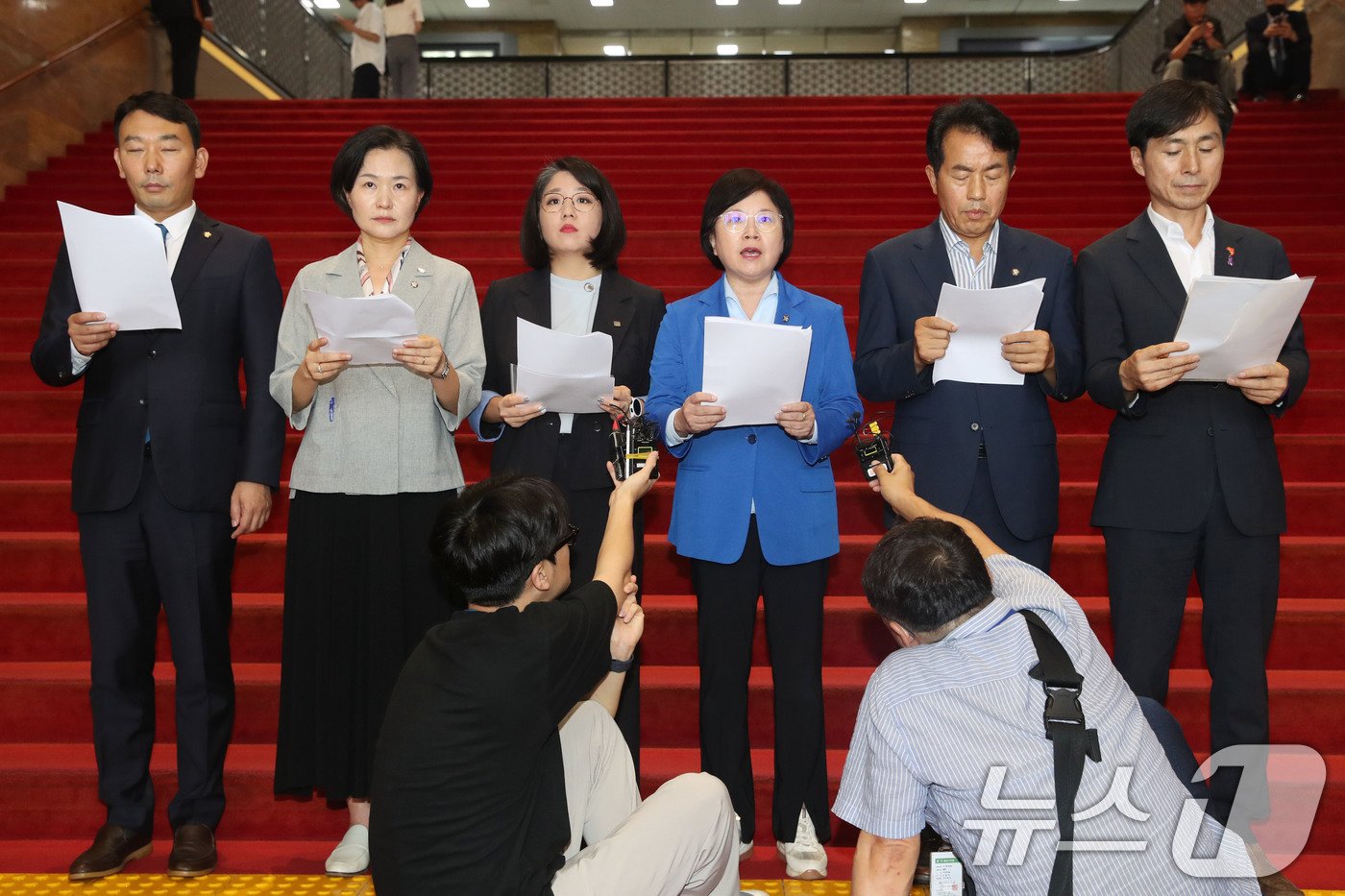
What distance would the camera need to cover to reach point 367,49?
378 inches

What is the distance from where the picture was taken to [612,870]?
1.84m

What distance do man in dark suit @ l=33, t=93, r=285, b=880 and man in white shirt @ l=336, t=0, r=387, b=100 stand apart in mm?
7436

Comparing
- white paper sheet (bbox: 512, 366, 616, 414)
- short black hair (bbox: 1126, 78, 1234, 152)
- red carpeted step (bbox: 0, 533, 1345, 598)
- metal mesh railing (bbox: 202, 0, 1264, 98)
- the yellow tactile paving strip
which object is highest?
metal mesh railing (bbox: 202, 0, 1264, 98)

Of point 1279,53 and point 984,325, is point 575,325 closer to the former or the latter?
point 984,325

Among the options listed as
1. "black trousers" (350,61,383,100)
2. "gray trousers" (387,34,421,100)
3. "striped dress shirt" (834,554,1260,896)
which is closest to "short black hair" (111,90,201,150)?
"striped dress shirt" (834,554,1260,896)

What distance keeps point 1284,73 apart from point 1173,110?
7.02 metres

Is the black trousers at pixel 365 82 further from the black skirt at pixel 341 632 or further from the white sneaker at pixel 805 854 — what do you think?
the white sneaker at pixel 805 854

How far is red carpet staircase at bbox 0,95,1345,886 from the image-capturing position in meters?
2.95

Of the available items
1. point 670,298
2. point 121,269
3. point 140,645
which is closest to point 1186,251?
point 121,269

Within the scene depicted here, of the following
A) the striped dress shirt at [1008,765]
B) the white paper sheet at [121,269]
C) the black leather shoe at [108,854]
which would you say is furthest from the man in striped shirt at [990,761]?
the black leather shoe at [108,854]

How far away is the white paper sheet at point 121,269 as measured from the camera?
7.70ft

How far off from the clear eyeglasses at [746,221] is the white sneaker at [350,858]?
1.56 metres

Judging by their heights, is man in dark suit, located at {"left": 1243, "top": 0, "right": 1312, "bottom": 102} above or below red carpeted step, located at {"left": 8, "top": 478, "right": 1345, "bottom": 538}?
above

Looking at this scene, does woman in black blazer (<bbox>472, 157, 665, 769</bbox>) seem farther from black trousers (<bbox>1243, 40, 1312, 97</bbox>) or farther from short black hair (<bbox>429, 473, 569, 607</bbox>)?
black trousers (<bbox>1243, 40, 1312, 97</bbox>)
